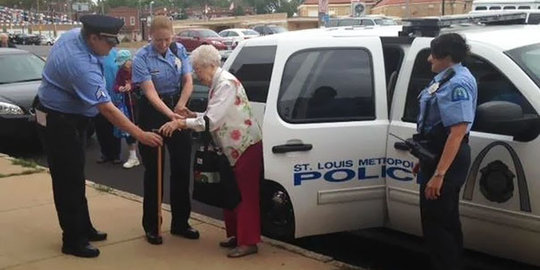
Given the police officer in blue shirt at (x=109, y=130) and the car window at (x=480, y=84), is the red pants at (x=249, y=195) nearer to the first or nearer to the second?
the car window at (x=480, y=84)

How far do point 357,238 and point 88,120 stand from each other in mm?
2290

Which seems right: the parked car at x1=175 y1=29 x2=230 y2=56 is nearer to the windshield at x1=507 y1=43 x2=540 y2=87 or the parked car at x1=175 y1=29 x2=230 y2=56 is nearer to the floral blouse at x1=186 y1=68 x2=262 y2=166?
the floral blouse at x1=186 y1=68 x2=262 y2=166

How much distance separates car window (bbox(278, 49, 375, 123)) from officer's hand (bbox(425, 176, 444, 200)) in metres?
0.84

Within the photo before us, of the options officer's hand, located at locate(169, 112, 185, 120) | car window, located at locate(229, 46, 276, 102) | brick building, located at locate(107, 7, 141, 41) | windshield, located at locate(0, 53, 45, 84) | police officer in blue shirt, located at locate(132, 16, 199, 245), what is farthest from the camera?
brick building, located at locate(107, 7, 141, 41)

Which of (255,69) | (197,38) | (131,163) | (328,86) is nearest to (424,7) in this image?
(197,38)

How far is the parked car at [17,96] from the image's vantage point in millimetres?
9250

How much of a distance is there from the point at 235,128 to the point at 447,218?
4.89 feet

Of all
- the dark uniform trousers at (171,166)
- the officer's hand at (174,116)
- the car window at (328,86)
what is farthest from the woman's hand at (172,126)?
the car window at (328,86)

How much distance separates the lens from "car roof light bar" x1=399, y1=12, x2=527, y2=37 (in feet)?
15.3

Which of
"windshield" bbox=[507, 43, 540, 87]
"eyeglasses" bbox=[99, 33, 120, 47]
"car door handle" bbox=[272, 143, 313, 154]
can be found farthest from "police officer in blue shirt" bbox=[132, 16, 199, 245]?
"windshield" bbox=[507, 43, 540, 87]

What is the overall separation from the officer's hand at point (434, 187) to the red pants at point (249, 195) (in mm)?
1245

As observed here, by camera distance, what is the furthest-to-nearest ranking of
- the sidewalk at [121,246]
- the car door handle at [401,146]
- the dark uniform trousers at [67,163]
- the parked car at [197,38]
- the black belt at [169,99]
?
the parked car at [197,38] → the black belt at [169,99] → the sidewalk at [121,246] → the dark uniform trousers at [67,163] → the car door handle at [401,146]

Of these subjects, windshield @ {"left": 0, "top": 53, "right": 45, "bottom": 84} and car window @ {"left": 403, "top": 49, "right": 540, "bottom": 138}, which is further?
windshield @ {"left": 0, "top": 53, "right": 45, "bottom": 84}

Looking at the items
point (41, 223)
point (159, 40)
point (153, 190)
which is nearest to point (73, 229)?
point (153, 190)
